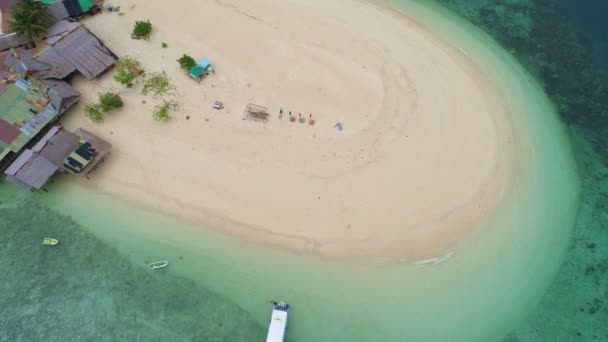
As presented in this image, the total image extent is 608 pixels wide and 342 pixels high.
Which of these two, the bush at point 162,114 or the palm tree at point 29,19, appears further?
the bush at point 162,114

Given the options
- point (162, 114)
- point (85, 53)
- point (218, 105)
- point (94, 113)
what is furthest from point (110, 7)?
point (218, 105)

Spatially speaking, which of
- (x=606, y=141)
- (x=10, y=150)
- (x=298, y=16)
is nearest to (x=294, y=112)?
(x=298, y=16)

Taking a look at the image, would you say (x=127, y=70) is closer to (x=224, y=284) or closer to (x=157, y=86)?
(x=157, y=86)

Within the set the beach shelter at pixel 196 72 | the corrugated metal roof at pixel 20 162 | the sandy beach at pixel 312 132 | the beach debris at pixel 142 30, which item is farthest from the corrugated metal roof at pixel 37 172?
the beach debris at pixel 142 30

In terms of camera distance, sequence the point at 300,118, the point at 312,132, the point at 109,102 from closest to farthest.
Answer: the point at 109,102 → the point at 312,132 → the point at 300,118

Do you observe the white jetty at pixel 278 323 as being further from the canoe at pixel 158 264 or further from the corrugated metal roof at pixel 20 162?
the corrugated metal roof at pixel 20 162

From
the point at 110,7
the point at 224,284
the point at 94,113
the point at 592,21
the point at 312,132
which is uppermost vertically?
the point at 592,21

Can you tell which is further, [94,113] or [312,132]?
[312,132]
